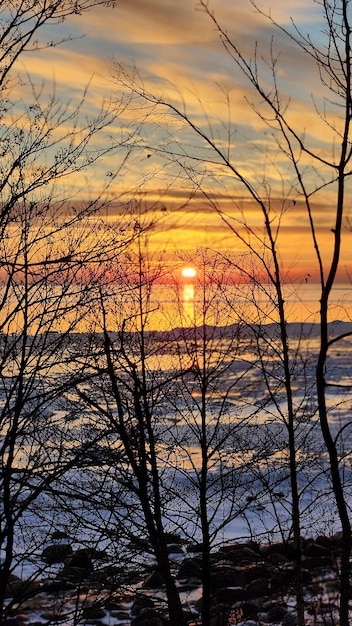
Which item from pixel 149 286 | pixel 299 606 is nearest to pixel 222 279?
pixel 149 286

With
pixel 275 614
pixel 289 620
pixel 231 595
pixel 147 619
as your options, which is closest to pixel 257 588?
pixel 231 595

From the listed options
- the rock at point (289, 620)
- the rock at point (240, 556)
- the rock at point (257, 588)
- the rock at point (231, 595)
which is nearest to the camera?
the rock at point (240, 556)

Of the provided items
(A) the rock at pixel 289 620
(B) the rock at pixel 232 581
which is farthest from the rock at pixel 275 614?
(B) the rock at pixel 232 581

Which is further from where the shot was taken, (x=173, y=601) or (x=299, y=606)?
(x=173, y=601)

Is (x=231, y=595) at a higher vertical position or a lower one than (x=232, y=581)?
lower

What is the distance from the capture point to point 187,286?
32.8ft

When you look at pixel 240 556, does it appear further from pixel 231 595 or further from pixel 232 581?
pixel 232 581

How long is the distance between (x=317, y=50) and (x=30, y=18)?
75.2 inches

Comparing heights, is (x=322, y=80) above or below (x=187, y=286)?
below

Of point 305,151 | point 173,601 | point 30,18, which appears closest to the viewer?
point 305,151

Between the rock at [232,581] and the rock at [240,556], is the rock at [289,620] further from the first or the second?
the rock at [232,581]

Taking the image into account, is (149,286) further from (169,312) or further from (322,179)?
(322,179)

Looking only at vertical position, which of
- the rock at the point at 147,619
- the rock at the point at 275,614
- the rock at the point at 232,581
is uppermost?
the rock at the point at 232,581

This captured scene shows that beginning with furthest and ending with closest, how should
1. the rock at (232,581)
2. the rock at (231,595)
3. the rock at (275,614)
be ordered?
the rock at (232,581)
the rock at (231,595)
the rock at (275,614)
